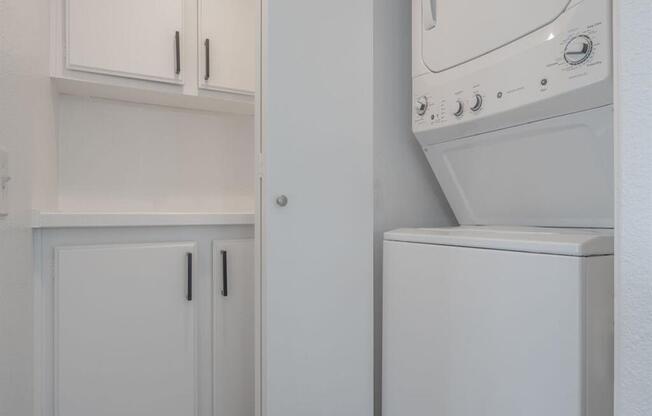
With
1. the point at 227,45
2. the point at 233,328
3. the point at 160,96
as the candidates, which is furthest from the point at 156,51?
the point at 233,328

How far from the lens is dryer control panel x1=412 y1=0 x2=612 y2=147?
0.89m

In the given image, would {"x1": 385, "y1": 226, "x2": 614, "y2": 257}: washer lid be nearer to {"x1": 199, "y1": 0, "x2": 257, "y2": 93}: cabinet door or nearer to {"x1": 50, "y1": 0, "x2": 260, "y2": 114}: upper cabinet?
{"x1": 50, "y1": 0, "x2": 260, "y2": 114}: upper cabinet

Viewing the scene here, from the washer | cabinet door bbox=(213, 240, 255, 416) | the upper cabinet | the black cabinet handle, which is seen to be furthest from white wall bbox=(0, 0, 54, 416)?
the washer

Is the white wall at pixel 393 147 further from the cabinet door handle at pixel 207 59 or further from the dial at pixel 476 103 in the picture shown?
the cabinet door handle at pixel 207 59

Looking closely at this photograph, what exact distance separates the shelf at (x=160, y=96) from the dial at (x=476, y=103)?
3.30 feet

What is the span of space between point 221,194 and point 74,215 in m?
0.78

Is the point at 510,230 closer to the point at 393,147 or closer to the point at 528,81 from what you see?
the point at 528,81

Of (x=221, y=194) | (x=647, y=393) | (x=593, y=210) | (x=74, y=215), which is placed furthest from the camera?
(x=221, y=194)

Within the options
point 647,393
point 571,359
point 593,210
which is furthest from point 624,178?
point 593,210

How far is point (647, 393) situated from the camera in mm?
449

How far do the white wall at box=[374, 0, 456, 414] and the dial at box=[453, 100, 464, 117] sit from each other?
0.32m

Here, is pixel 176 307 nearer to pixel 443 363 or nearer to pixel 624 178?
pixel 443 363

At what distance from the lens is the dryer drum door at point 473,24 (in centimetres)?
100

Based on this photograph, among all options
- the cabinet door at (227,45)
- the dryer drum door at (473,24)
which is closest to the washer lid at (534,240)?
the dryer drum door at (473,24)
